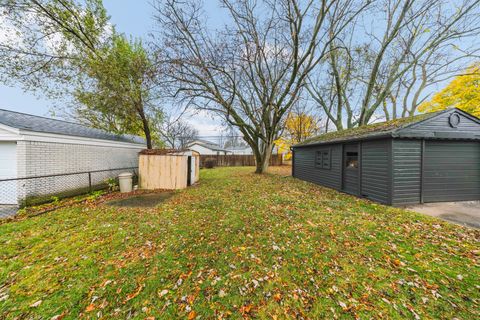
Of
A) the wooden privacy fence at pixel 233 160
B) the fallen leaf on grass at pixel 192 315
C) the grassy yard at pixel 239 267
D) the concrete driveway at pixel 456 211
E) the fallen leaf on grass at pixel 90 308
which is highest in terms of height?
the wooden privacy fence at pixel 233 160

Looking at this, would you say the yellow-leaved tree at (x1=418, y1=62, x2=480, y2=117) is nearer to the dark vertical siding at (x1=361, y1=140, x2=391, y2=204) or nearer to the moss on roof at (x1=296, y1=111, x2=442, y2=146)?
the moss on roof at (x1=296, y1=111, x2=442, y2=146)

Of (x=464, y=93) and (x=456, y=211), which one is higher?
(x=464, y=93)

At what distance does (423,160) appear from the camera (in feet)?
18.1

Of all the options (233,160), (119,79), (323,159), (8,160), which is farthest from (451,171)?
(233,160)

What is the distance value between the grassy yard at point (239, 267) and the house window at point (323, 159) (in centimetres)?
437

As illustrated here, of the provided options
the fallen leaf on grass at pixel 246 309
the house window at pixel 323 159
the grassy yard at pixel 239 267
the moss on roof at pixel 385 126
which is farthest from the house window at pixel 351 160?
the fallen leaf on grass at pixel 246 309

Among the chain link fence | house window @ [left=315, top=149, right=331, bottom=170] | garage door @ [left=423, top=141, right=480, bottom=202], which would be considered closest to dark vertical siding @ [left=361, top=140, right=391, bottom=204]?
garage door @ [left=423, top=141, right=480, bottom=202]

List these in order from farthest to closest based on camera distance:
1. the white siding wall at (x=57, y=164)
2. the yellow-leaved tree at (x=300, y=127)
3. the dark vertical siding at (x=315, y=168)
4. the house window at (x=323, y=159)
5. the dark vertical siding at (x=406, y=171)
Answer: the yellow-leaved tree at (x=300, y=127) → the house window at (x=323, y=159) → the dark vertical siding at (x=315, y=168) → the white siding wall at (x=57, y=164) → the dark vertical siding at (x=406, y=171)

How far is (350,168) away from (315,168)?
262 centimetres

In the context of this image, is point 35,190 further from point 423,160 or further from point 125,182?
point 423,160

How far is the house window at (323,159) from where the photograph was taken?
Answer: 8.51m

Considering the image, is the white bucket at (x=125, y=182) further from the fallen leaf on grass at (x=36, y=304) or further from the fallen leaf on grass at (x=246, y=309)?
the fallen leaf on grass at (x=246, y=309)

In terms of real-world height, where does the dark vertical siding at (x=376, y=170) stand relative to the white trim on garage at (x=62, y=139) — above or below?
below

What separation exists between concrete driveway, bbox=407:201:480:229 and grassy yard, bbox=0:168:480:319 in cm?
72
